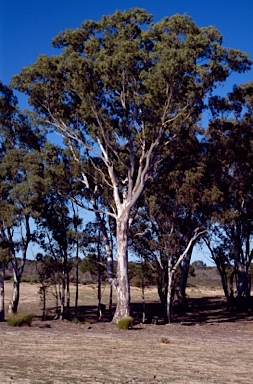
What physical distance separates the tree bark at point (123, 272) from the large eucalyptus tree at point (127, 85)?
5cm

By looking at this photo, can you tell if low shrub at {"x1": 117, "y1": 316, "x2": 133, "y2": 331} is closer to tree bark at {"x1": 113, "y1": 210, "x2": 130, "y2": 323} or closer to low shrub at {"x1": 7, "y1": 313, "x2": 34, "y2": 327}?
tree bark at {"x1": 113, "y1": 210, "x2": 130, "y2": 323}

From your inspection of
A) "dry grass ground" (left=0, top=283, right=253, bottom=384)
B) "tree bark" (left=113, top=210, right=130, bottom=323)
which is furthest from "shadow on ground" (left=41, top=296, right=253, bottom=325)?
"dry grass ground" (left=0, top=283, right=253, bottom=384)

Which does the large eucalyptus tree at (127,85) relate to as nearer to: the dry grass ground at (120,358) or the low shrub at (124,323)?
the low shrub at (124,323)

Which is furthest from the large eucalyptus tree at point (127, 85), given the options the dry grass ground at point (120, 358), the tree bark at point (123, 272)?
the dry grass ground at point (120, 358)

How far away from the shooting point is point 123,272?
27.1 m

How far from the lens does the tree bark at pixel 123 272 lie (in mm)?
27031

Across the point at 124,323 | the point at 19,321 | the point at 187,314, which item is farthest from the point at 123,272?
the point at 187,314

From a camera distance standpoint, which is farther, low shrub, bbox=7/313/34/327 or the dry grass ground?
low shrub, bbox=7/313/34/327

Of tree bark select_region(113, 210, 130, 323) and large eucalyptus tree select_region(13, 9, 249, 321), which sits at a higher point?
large eucalyptus tree select_region(13, 9, 249, 321)

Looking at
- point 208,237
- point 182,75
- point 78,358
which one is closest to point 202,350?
point 78,358

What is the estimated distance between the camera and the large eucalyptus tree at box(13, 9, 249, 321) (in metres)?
26.1

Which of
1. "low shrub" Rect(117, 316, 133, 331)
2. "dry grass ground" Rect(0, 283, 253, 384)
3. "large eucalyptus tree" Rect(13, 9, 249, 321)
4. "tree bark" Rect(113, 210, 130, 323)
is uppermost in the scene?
"large eucalyptus tree" Rect(13, 9, 249, 321)

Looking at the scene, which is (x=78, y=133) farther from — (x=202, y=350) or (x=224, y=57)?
(x=202, y=350)

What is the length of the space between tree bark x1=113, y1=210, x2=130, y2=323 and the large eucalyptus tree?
0.05 meters
